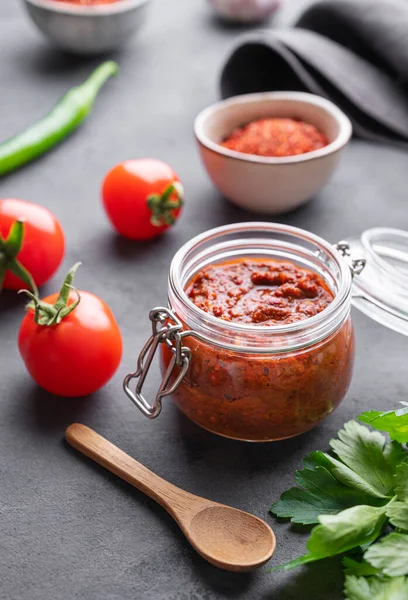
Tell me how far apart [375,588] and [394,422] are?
1.11ft

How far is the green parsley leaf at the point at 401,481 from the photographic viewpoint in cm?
148

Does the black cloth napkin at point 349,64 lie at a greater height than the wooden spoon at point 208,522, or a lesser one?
greater

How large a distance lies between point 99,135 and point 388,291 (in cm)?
156

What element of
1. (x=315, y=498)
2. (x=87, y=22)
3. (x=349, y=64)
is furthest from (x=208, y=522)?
(x=87, y=22)

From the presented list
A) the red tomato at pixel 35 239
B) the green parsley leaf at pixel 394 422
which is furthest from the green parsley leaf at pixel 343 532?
the red tomato at pixel 35 239

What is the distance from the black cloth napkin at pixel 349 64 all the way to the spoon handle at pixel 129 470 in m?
1.66

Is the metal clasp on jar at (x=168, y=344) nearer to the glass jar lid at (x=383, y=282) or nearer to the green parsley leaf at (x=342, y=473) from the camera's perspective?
the green parsley leaf at (x=342, y=473)

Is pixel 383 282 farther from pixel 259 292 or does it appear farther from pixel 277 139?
pixel 277 139

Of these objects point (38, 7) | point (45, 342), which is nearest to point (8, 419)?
point (45, 342)

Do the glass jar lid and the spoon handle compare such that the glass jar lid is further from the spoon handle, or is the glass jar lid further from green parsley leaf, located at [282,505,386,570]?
the spoon handle

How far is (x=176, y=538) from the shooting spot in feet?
5.12

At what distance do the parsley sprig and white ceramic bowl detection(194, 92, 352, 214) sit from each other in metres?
0.91

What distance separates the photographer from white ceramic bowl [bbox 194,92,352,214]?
7.75 ft

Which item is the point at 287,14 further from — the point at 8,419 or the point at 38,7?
the point at 8,419
